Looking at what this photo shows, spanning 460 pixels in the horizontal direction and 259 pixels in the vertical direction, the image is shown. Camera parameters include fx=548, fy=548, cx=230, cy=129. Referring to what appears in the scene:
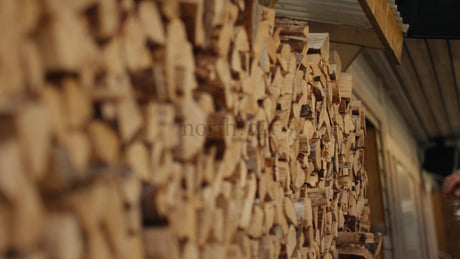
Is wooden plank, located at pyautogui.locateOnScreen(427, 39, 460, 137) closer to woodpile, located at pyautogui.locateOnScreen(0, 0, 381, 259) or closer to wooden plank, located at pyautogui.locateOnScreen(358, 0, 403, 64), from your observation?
wooden plank, located at pyautogui.locateOnScreen(358, 0, 403, 64)

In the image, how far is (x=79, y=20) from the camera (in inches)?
40.3

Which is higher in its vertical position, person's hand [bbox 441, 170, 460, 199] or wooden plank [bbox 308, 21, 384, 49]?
wooden plank [bbox 308, 21, 384, 49]

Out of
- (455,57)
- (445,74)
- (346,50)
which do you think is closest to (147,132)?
(346,50)

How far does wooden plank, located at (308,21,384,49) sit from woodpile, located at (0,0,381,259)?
6.02 ft

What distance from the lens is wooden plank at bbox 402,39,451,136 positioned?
6.58 metres

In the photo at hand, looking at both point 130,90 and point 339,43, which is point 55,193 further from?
point 339,43

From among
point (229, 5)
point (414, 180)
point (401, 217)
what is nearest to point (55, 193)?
point (229, 5)

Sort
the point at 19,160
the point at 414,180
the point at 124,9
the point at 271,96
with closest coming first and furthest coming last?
the point at 19,160
the point at 124,9
the point at 271,96
the point at 414,180

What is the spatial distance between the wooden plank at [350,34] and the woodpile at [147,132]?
183 centimetres

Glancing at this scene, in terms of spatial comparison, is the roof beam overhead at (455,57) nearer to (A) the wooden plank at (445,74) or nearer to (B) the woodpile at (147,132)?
(A) the wooden plank at (445,74)

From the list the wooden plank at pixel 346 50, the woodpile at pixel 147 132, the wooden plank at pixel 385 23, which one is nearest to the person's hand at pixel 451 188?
the wooden plank at pixel 385 23

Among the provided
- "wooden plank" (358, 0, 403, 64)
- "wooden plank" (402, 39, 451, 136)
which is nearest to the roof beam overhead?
"wooden plank" (402, 39, 451, 136)

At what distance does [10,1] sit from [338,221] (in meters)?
2.85

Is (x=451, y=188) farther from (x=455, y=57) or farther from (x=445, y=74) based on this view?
(x=445, y=74)
